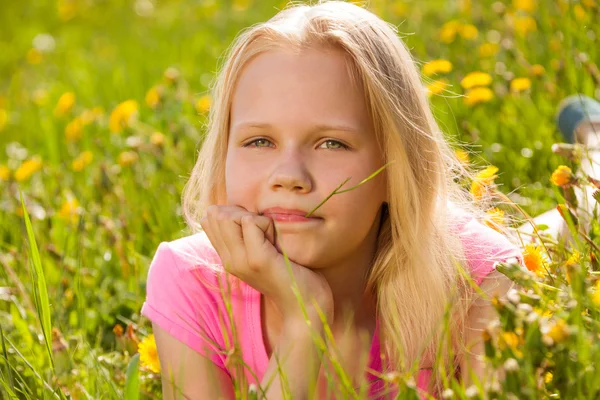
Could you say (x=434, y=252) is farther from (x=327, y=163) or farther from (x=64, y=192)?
(x=64, y=192)

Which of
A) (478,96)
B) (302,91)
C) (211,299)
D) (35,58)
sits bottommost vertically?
(35,58)

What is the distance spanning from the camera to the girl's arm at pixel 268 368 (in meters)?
1.45

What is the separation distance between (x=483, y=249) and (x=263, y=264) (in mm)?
518

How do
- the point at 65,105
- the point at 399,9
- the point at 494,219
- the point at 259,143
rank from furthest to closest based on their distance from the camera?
the point at 399,9 < the point at 65,105 < the point at 494,219 < the point at 259,143

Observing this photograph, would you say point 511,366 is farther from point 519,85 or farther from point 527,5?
point 527,5

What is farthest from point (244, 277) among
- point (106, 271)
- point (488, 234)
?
point (106, 271)

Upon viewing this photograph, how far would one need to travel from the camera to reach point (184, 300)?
1760 mm

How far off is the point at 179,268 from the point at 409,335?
1.59 feet

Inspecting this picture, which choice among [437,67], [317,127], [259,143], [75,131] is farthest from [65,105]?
[317,127]

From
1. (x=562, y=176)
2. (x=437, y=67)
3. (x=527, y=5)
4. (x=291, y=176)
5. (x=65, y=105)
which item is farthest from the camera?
(x=65, y=105)

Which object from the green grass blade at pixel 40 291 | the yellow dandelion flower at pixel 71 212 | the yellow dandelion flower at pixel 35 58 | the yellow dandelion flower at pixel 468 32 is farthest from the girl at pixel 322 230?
the yellow dandelion flower at pixel 35 58

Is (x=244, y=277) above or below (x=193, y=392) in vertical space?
above

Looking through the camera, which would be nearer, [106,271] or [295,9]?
[295,9]

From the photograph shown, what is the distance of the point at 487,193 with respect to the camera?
188 centimetres
